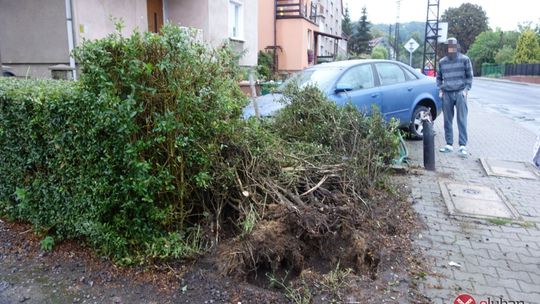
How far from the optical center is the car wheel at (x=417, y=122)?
859 cm

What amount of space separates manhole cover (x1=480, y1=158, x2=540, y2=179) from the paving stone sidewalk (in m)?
0.18

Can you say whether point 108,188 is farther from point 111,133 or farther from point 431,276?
point 431,276

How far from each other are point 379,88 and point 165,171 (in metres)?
5.49

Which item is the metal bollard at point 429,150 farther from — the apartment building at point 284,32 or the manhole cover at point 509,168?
the apartment building at point 284,32

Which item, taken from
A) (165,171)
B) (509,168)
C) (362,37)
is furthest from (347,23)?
(165,171)

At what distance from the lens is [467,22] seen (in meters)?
83.2

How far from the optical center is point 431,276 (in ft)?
11.3

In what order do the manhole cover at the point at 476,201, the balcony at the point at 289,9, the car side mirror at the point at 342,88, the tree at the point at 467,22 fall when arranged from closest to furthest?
the manhole cover at the point at 476,201 → the car side mirror at the point at 342,88 → the balcony at the point at 289,9 → the tree at the point at 467,22

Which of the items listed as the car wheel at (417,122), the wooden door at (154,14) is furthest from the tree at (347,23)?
the car wheel at (417,122)

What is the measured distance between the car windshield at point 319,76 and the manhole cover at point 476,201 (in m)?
2.49

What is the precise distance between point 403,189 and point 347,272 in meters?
2.57

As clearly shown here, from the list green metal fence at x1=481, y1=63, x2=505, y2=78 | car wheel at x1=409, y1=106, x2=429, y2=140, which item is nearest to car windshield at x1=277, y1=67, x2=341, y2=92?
car wheel at x1=409, y1=106, x2=429, y2=140

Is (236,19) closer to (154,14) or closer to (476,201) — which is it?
(154,14)

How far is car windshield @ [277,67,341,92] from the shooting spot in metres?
7.27
